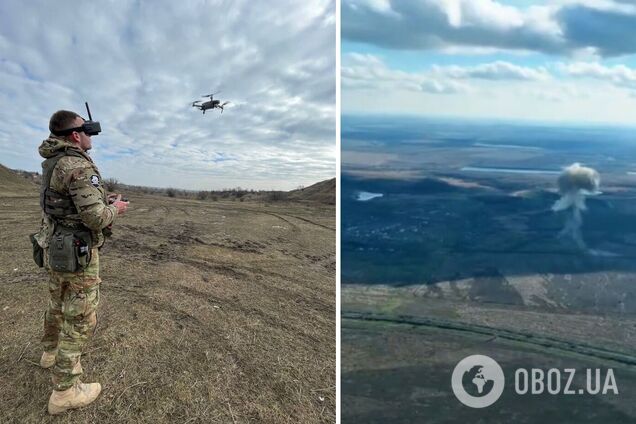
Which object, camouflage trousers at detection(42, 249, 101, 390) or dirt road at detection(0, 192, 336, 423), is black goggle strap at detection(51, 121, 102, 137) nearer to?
camouflage trousers at detection(42, 249, 101, 390)

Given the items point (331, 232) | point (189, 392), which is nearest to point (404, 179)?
point (189, 392)

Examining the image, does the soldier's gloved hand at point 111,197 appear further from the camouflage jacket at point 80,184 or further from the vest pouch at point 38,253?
the vest pouch at point 38,253

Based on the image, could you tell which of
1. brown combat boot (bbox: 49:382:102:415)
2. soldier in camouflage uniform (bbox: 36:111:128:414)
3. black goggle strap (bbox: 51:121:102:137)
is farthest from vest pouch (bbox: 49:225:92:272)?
brown combat boot (bbox: 49:382:102:415)

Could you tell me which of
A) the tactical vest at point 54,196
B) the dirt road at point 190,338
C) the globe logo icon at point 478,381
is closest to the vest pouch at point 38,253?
the tactical vest at point 54,196

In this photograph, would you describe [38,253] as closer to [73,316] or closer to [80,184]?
[73,316]

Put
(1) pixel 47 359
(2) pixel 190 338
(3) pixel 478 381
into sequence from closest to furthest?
1. (3) pixel 478 381
2. (1) pixel 47 359
3. (2) pixel 190 338

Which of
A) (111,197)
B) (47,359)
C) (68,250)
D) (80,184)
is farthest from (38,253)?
(47,359)

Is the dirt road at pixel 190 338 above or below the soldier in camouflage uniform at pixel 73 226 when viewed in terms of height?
below

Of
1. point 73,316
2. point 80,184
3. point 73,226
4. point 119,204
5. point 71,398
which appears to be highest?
point 80,184
